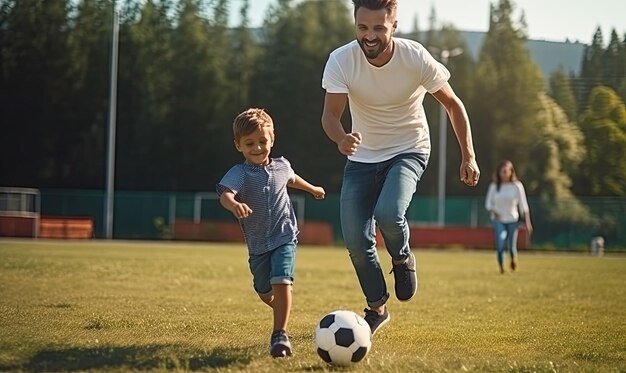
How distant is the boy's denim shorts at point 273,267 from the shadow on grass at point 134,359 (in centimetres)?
47

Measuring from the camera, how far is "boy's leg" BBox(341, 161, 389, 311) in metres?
6.94

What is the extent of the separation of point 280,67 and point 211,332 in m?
41.7

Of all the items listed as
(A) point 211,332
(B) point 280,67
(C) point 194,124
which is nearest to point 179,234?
(C) point 194,124

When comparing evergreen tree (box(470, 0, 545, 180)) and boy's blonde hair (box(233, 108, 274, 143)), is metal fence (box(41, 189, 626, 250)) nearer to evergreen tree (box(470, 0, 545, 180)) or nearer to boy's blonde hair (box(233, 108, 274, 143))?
evergreen tree (box(470, 0, 545, 180))

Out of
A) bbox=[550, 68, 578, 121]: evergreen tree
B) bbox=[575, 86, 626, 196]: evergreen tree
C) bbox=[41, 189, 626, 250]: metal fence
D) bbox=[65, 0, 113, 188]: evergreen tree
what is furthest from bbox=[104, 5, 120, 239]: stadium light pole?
bbox=[575, 86, 626, 196]: evergreen tree

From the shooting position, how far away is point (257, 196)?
6.59 m

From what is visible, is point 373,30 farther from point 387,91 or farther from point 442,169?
point 442,169

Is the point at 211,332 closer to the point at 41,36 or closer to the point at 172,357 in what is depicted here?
the point at 172,357

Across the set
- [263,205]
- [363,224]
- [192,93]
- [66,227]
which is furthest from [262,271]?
[192,93]

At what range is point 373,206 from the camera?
7.14 m

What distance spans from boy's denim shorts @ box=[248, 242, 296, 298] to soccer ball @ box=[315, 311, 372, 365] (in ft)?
1.60

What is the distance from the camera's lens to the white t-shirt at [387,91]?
682cm

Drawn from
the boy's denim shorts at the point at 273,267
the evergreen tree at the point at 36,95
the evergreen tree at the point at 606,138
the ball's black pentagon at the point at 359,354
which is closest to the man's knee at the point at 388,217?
the boy's denim shorts at the point at 273,267

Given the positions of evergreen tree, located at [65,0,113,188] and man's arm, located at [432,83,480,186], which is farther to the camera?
evergreen tree, located at [65,0,113,188]
